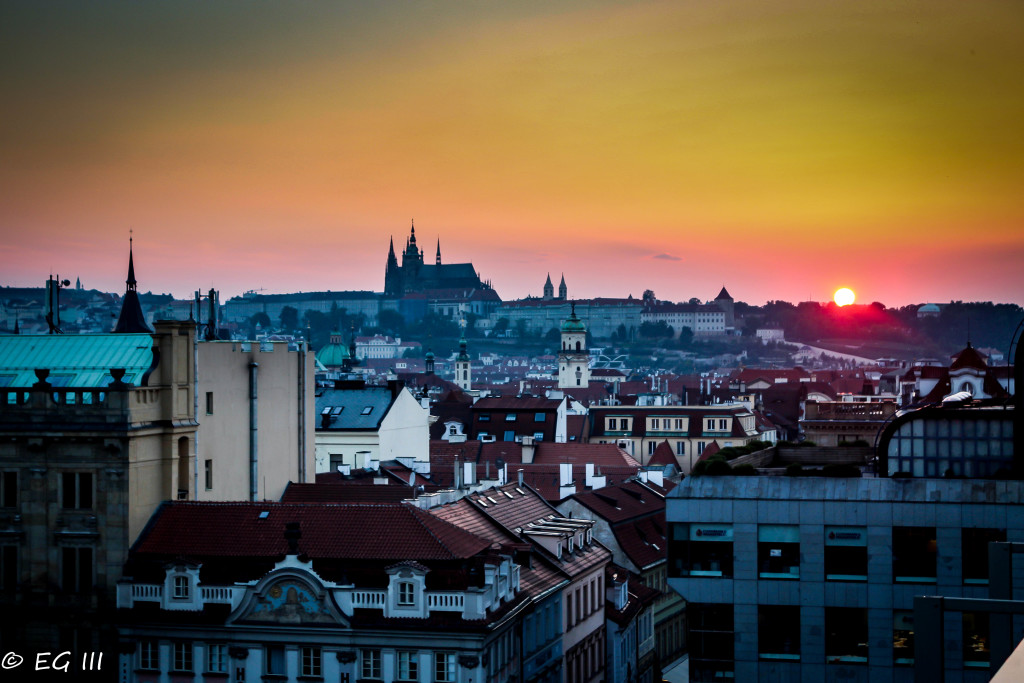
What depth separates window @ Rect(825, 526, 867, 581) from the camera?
2961 centimetres

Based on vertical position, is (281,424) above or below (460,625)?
above

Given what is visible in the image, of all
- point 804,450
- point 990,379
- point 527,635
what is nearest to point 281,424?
point 527,635

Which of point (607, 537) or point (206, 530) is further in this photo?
point (607, 537)

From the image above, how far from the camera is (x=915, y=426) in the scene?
32406 mm

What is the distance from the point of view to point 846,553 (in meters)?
29.7

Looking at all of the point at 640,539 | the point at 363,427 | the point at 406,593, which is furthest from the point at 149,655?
the point at 363,427

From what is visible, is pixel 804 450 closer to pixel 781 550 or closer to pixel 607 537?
pixel 781 550

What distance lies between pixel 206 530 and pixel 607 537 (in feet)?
66.5

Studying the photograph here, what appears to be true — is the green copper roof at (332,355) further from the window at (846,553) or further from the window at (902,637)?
the window at (902,637)

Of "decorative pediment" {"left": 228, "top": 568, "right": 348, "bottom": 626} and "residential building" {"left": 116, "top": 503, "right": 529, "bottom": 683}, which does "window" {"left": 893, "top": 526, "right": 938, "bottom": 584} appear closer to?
"residential building" {"left": 116, "top": 503, "right": 529, "bottom": 683}

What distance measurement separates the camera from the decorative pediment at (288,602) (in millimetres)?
32812

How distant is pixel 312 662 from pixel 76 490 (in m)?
7.30

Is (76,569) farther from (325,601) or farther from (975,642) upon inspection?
(975,642)

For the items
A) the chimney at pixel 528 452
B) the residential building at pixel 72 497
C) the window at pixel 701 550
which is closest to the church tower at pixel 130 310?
the chimney at pixel 528 452
